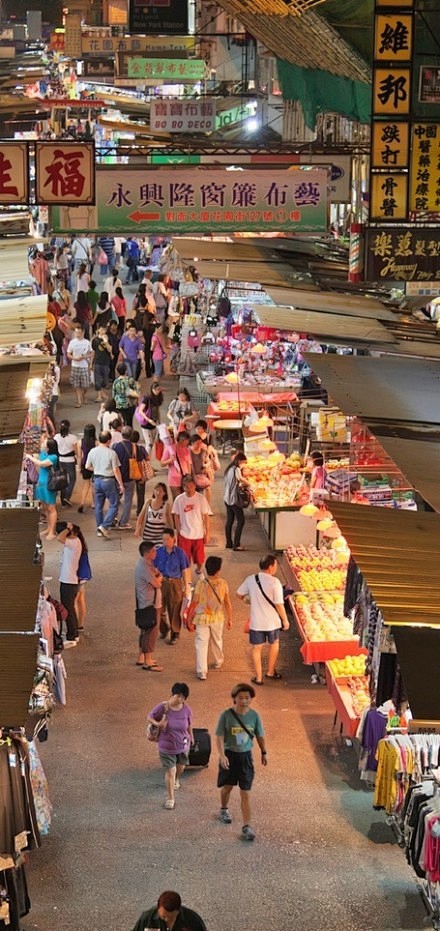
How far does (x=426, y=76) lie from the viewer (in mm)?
13852

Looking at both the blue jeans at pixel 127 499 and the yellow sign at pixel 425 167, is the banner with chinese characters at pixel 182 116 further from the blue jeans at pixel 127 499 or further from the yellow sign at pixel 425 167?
the yellow sign at pixel 425 167

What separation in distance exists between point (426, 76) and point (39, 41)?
188 ft

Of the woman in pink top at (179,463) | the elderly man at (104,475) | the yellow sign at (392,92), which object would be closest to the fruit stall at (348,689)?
the woman in pink top at (179,463)

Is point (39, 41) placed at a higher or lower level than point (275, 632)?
higher

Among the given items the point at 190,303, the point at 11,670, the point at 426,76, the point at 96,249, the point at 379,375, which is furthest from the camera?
the point at 96,249

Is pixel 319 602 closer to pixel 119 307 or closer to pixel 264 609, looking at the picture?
pixel 264 609

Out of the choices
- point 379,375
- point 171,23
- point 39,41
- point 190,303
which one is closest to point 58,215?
point 379,375

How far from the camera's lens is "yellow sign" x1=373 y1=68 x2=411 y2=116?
13.6 metres

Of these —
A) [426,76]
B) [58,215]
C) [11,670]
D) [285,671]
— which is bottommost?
[285,671]

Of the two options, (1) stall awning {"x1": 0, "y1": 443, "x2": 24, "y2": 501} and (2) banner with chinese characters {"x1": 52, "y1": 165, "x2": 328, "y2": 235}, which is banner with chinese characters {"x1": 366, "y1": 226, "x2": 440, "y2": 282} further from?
(1) stall awning {"x1": 0, "y1": 443, "x2": 24, "y2": 501}

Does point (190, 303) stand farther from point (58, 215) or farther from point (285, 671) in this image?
point (285, 671)

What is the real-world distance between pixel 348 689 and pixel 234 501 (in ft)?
16.1

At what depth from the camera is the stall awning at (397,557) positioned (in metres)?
7.54

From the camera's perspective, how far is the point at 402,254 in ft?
46.4
